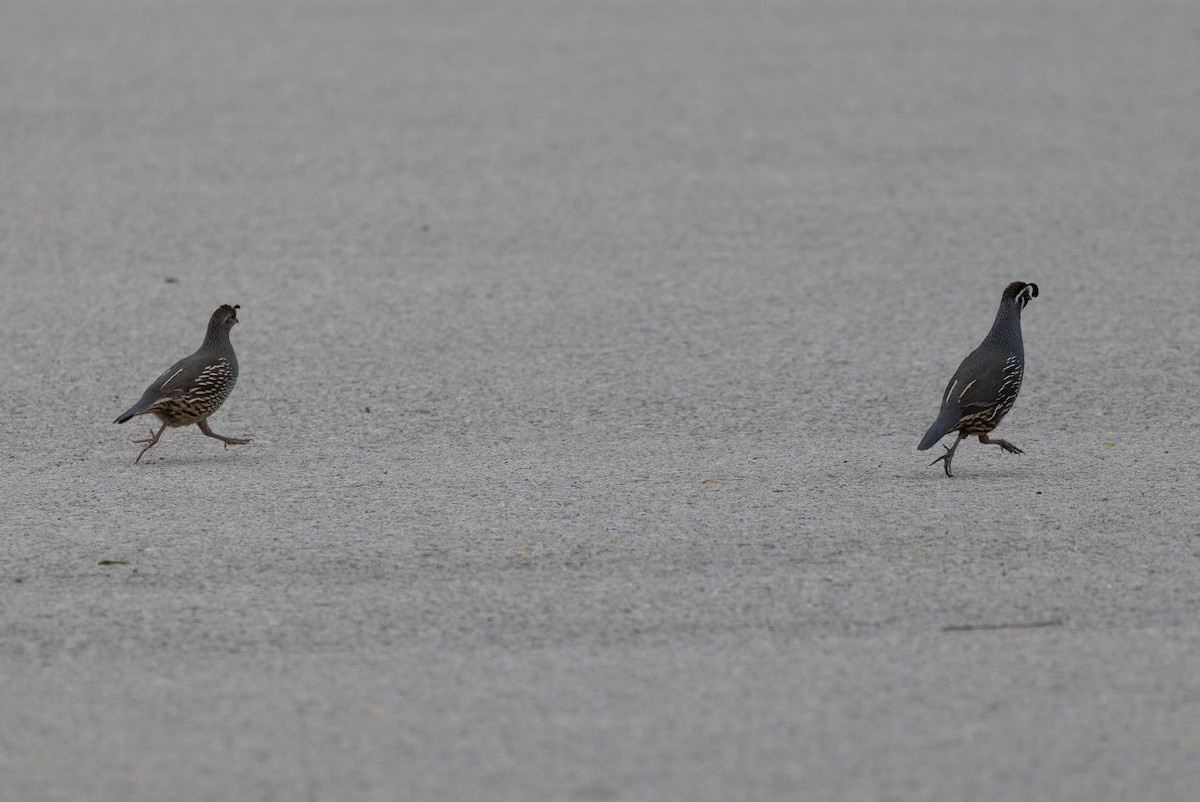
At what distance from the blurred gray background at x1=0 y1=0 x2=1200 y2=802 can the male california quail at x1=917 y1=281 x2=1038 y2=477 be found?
0.24 meters

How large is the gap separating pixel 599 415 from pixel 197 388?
2300mm

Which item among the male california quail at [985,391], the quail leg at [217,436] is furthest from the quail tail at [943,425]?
the quail leg at [217,436]

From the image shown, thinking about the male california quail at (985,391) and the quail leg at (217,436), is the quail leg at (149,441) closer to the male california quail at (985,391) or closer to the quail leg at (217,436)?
the quail leg at (217,436)

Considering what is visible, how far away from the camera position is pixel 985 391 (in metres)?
7.40

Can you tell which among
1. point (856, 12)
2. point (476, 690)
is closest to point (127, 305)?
point (476, 690)

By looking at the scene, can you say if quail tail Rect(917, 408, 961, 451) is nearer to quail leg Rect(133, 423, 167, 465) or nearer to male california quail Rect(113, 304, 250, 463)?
male california quail Rect(113, 304, 250, 463)

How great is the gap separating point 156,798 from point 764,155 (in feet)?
36.5

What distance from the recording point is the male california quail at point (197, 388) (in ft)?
25.2

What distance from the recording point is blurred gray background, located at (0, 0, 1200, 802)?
14.9 feet

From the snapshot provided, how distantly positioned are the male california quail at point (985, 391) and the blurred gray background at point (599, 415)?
24cm

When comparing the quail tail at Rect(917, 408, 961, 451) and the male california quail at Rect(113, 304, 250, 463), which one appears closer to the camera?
the quail tail at Rect(917, 408, 961, 451)

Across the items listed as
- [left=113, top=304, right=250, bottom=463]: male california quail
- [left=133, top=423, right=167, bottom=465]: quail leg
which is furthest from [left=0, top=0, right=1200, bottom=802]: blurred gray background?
[left=113, top=304, right=250, bottom=463]: male california quail

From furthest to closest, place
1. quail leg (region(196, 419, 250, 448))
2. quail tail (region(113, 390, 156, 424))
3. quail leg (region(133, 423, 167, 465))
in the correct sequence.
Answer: quail leg (region(196, 419, 250, 448)), quail leg (region(133, 423, 167, 465)), quail tail (region(113, 390, 156, 424))

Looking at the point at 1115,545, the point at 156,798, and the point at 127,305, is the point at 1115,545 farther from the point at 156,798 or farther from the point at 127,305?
the point at 127,305
